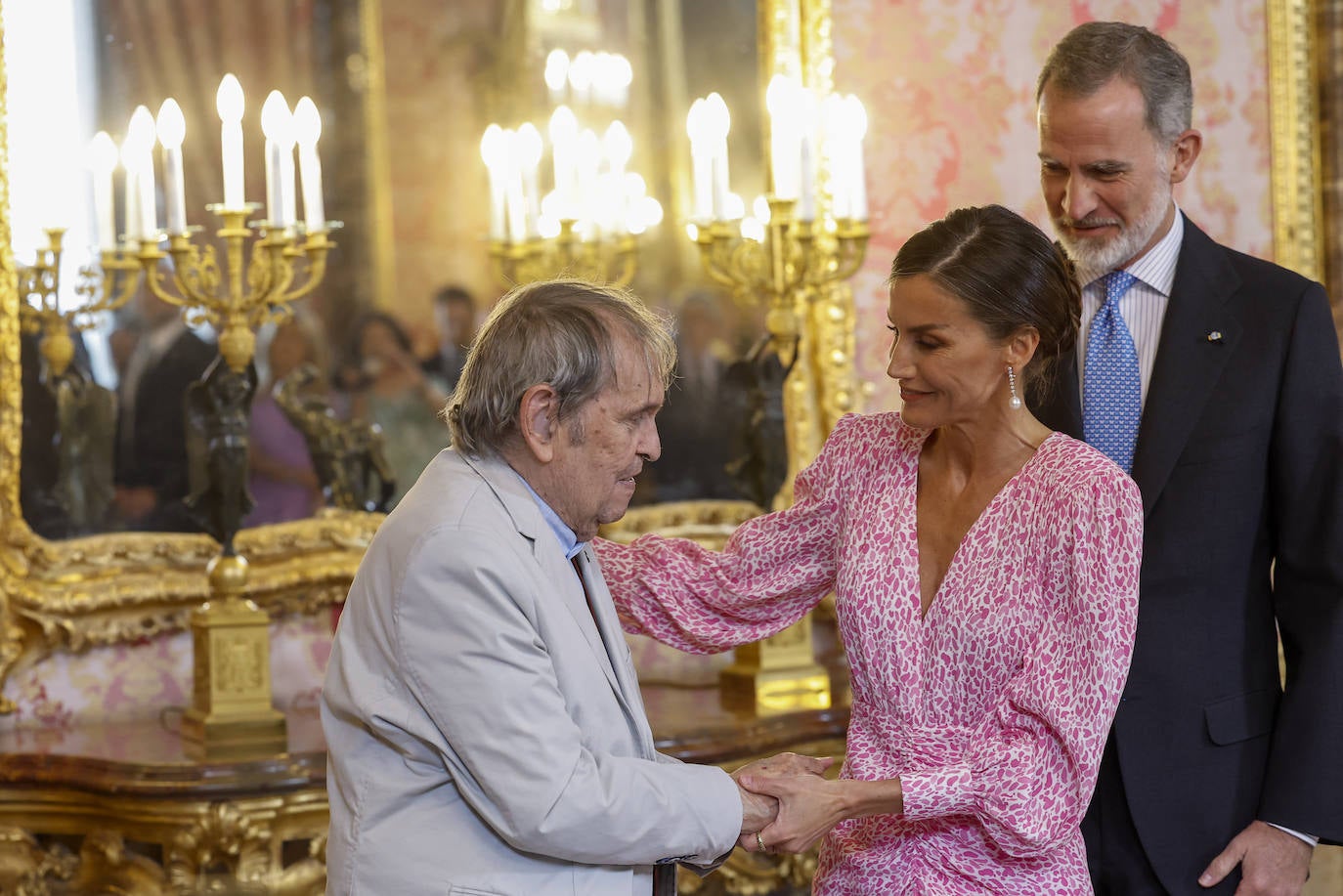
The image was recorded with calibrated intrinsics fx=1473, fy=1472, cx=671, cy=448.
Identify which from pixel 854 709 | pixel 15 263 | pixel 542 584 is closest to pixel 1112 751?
pixel 854 709

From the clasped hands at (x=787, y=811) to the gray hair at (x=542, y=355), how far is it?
546 millimetres

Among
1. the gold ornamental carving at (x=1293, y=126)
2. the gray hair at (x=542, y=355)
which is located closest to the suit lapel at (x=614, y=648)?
the gray hair at (x=542, y=355)

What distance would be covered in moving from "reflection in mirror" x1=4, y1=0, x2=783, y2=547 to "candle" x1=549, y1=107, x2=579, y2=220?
6cm

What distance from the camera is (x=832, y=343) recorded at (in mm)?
3881

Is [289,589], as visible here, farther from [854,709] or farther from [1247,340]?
[1247,340]

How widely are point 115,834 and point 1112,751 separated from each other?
193 centimetres

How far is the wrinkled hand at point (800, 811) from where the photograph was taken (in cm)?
194

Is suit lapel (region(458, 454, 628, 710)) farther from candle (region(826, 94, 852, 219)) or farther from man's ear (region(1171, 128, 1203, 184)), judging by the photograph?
candle (region(826, 94, 852, 219))

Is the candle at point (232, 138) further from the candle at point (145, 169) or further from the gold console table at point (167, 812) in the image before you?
the gold console table at point (167, 812)

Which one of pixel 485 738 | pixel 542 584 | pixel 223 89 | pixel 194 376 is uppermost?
pixel 223 89

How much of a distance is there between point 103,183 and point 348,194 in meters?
0.54

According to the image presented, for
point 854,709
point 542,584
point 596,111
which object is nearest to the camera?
point 542,584

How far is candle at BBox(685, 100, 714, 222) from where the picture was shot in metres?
3.60

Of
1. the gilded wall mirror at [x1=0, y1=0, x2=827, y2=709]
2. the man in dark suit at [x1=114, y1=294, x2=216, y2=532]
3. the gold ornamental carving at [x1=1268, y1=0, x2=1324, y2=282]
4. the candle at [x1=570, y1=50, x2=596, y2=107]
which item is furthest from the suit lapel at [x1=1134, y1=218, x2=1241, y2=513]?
the gold ornamental carving at [x1=1268, y1=0, x2=1324, y2=282]
